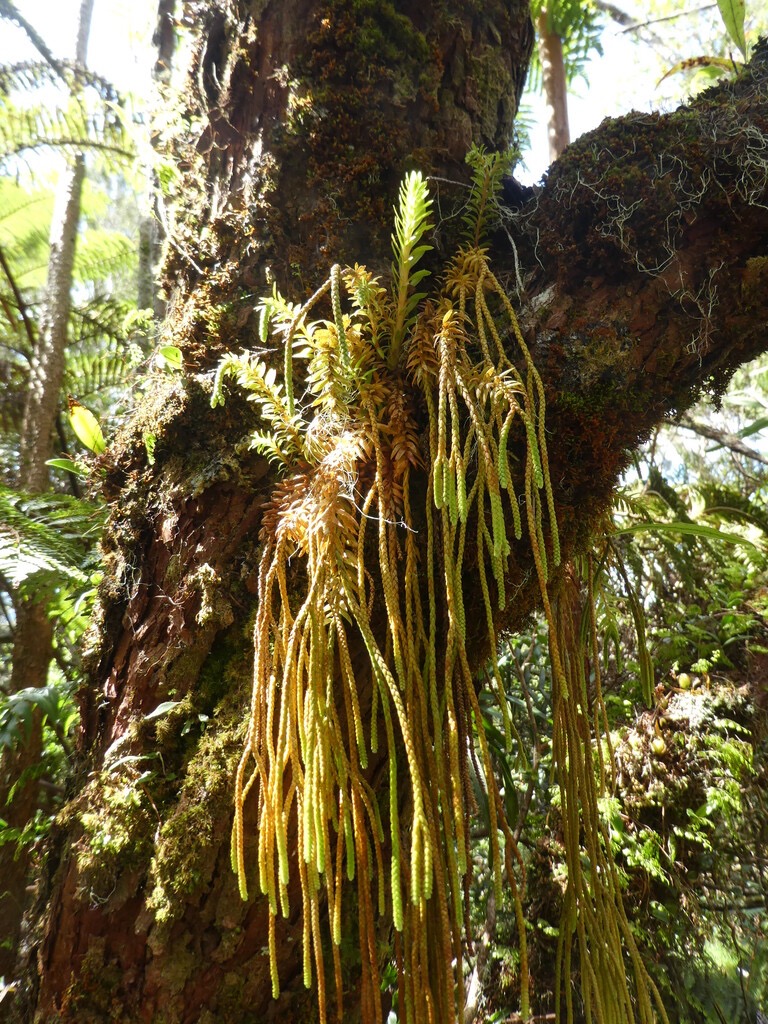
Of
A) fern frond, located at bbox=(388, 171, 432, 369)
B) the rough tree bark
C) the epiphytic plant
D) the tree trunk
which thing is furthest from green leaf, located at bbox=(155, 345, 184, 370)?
the tree trunk

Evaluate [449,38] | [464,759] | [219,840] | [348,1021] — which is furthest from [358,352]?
[348,1021]

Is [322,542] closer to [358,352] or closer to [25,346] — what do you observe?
[358,352]

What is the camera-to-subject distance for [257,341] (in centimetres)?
135

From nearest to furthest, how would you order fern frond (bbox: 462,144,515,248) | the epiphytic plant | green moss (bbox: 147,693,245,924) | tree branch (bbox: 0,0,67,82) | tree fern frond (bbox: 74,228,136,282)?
1. the epiphytic plant
2. green moss (bbox: 147,693,245,924)
3. fern frond (bbox: 462,144,515,248)
4. tree branch (bbox: 0,0,67,82)
5. tree fern frond (bbox: 74,228,136,282)

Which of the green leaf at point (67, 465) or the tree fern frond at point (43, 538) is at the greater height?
the green leaf at point (67, 465)

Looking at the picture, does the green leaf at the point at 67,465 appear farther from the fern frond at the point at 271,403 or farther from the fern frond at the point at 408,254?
the fern frond at the point at 408,254

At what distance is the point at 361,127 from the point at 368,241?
0.94 ft

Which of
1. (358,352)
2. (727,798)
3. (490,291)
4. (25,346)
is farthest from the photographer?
(25,346)

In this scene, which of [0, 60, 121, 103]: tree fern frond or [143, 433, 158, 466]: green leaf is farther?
[0, 60, 121, 103]: tree fern frond

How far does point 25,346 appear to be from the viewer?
297 centimetres

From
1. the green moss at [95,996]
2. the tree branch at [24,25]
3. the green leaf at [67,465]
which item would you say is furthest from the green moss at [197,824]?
the tree branch at [24,25]

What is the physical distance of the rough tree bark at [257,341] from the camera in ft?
3.25

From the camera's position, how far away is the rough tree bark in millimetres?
990

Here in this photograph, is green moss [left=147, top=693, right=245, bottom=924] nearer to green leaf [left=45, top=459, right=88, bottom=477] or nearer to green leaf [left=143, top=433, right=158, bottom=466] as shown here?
green leaf [left=143, top=433, right=158, bottom=466]
